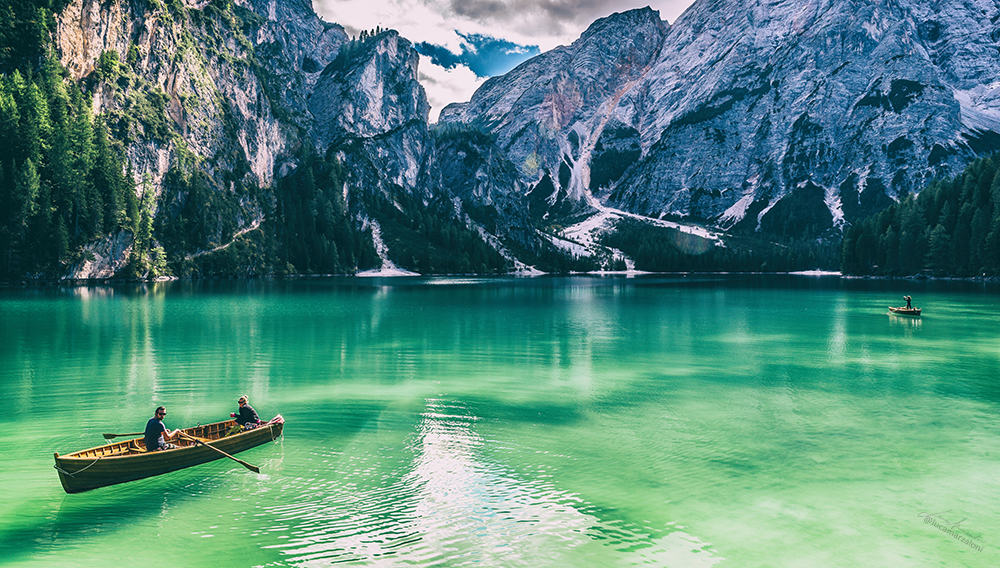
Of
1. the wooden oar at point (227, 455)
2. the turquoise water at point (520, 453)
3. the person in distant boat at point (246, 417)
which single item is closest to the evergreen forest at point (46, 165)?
the turquoise water at point (520, 453)

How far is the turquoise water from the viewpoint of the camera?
1717 cm

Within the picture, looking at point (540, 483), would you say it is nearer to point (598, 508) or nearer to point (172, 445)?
point (598, 508)

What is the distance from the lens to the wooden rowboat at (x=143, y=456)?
20.2m

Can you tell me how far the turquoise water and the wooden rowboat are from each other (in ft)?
1.63

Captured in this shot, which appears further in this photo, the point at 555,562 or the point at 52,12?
the point at 52,12

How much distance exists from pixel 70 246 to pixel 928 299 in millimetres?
202676

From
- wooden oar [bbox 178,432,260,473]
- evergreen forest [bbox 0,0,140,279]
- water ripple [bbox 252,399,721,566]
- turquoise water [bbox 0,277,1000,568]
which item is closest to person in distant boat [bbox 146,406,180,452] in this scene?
wooden oar [bbox 178,432,260,473]

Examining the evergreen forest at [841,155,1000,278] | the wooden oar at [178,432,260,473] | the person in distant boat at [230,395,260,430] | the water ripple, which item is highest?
the evergreen forest at [841,155,1000,278]

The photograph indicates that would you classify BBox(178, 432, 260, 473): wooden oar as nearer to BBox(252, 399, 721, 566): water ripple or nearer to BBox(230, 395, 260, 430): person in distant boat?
BBox(252, 399, 721, 566): water ripple

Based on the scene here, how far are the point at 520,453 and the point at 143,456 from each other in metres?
14.0

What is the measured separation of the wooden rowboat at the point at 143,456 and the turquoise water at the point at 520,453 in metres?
0.50

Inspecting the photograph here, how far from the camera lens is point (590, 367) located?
155ft

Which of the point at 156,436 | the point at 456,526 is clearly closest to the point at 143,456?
the point at 156,436

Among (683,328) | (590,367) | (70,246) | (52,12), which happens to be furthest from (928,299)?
(52,12)
